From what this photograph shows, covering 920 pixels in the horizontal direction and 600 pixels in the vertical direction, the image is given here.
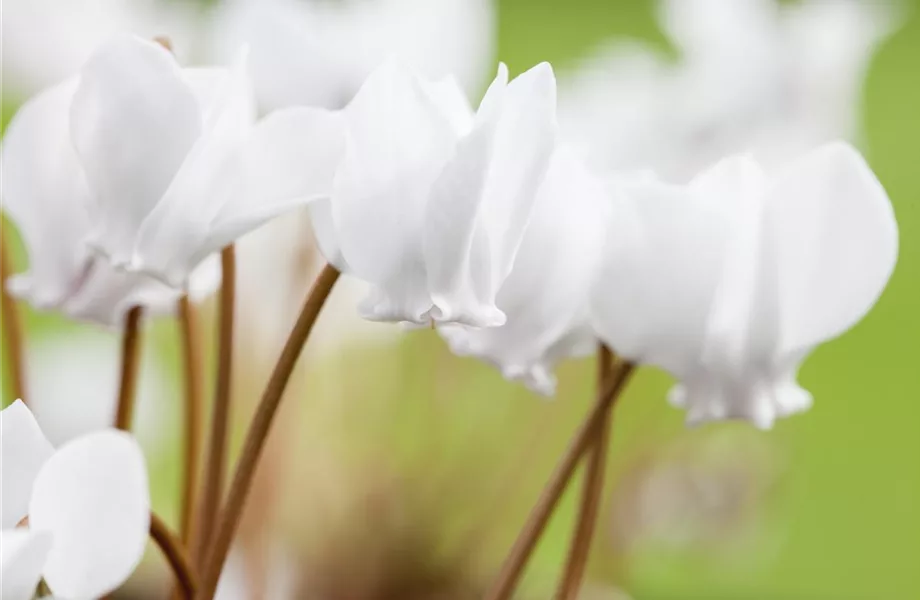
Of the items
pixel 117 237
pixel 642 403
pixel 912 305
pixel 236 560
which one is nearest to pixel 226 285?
pixel 117 237

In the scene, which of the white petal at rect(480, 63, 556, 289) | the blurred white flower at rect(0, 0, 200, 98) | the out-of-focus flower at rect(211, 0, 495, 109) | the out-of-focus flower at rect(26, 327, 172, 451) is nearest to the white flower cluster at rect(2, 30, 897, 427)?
the white petal at rect(480, 63, 556, 289)

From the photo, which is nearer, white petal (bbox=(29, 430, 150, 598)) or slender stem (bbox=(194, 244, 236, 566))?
white petal (bbox=(29, 430, 150, 598))

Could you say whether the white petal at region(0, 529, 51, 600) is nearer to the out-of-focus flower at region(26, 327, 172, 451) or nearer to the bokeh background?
the bokeh background

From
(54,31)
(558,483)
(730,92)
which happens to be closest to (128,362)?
(558,483)

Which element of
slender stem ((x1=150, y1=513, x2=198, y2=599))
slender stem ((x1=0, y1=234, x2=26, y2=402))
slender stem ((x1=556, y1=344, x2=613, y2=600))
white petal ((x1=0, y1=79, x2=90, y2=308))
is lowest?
slender stem ((x1=556, y1=344, x2=613, y2=600))

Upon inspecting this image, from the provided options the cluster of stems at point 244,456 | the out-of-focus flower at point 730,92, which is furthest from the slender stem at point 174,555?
the out-of-focus flower at point 730,92

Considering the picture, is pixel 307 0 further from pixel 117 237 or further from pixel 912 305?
pixel 912 305
